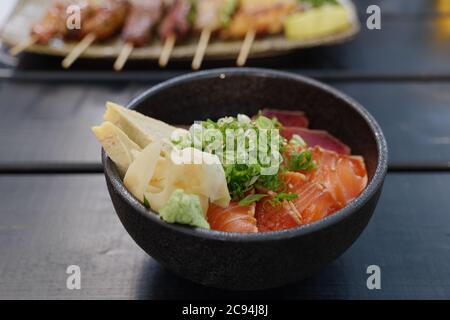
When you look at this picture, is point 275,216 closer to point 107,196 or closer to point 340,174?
point 340,174

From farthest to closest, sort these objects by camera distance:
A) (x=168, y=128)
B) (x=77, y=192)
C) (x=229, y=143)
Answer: (x=77, y=192) → (x=168, y=128) → (x=229, y=143)

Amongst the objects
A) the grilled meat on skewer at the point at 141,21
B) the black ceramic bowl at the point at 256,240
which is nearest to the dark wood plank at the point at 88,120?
the grilled meat on skewer at the point at 141,21

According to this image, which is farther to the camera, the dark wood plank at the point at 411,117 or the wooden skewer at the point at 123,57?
the wooden skewer at the point at 123,57

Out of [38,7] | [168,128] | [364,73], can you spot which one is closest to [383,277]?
[168,128]

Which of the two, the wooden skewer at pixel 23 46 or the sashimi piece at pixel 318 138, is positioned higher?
the wooden skewer at pixel 23 46

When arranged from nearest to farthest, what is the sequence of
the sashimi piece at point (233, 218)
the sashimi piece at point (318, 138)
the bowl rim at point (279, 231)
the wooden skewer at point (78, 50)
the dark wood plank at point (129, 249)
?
the bowl rim at point (279, 231) → the sashimi piece at point (233, 218) → the dark wood plank at point (129, 249) → the sashimi piece at point (318, 138) → the wooden skewer at point (78, 50)

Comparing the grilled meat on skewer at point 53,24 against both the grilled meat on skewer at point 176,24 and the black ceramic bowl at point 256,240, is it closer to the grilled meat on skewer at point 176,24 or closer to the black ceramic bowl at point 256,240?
the grilled meat on skewer at point 176,24
